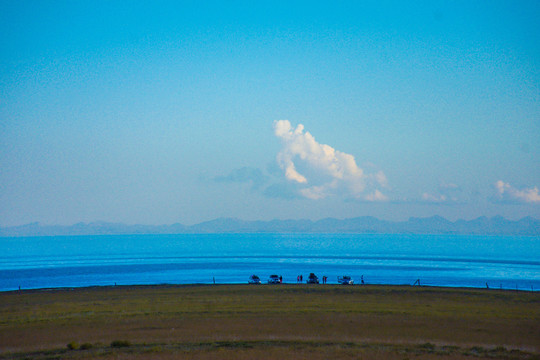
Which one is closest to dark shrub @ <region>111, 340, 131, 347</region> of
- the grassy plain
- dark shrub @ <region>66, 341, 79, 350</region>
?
the grassy plain

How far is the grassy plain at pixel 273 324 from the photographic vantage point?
23484mm

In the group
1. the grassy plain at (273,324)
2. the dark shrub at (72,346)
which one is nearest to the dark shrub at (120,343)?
the grassy plain at (273,324)

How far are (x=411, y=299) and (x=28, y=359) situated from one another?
3325 centimetres

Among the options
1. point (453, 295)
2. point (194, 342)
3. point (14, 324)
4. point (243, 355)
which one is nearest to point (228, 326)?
point (194, 342)

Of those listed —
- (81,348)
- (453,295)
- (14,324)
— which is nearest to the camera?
(81,348)

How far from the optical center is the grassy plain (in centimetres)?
2348

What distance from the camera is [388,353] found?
22.7 metres

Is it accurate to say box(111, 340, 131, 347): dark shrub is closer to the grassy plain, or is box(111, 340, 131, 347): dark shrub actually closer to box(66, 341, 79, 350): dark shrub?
the grassy plain

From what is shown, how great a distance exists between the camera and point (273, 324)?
31.8 metres

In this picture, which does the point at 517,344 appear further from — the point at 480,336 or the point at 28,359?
the point at 28,359

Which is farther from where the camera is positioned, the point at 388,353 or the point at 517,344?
the point at 517,344

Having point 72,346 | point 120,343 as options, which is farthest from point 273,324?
point 72,346

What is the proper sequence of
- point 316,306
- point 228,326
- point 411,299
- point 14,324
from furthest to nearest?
1. point 411,299
2. point 316,306
3. point 14,324
4. point 228,326

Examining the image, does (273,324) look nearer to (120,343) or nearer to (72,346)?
(120,343)
